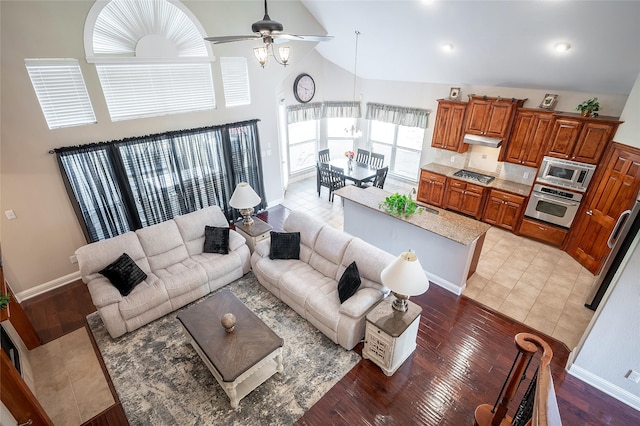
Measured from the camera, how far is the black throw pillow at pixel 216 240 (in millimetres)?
5029

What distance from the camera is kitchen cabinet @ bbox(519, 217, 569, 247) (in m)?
6.00

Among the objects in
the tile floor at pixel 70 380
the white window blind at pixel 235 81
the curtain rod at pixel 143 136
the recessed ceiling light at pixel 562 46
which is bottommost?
the tile floor at pixel 70 380

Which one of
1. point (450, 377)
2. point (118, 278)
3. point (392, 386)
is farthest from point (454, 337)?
point (118, 278)

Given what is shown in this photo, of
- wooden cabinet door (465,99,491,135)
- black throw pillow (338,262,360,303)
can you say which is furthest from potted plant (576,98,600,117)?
black throw pillow (338,262,360,303)

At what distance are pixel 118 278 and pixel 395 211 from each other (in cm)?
414

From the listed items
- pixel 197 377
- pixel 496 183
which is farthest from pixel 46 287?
pixel 496 183

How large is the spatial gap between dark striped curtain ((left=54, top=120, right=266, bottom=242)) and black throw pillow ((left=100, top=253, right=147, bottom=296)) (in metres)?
1.28

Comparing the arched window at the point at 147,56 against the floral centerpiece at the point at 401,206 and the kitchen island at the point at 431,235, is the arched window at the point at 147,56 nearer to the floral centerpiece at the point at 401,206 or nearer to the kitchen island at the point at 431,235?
the kitchen island at the point at 431,235

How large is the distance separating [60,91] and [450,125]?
23.5 ft

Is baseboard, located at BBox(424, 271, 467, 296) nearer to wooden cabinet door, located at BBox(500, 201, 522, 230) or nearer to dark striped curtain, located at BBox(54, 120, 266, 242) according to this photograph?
wooden cabinet door, located at BBox(500, 201, 522, 230)

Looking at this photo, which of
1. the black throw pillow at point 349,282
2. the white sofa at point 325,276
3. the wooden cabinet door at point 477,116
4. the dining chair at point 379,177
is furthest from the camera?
the dining chair at point 379,177

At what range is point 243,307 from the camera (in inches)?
153

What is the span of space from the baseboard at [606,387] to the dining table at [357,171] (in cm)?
492

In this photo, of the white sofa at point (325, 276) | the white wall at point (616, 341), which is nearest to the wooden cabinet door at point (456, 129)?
the white sofa at point (325, 276)
